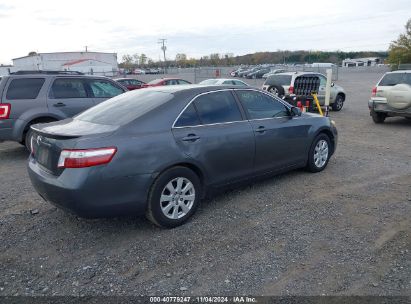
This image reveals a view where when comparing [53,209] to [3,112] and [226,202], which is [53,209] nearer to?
[226,202]

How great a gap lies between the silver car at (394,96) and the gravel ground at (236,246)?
16.7 feet

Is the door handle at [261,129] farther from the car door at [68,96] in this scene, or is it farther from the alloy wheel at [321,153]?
the car door at [68,96]

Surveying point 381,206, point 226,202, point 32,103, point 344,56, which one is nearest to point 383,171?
point 381,206

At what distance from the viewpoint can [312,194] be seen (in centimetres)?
496

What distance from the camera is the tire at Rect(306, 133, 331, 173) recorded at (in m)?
5.74

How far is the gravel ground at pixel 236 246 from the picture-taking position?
3.01 m

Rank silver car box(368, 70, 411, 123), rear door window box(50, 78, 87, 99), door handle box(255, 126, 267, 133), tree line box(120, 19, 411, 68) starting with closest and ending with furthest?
1. door handle box(255, 126, 267, 133)
2. rear door window box(50, 78, 87, 99)
3. silver car box(368, 70, 411, 123)
4. tree line box(120, 19, 411, 68)

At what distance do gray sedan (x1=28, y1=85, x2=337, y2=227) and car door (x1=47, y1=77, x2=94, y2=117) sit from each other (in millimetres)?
3282

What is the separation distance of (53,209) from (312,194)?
346cm

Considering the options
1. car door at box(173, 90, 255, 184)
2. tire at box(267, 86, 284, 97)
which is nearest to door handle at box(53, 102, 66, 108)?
car door at box(173, 90, 255, 184)

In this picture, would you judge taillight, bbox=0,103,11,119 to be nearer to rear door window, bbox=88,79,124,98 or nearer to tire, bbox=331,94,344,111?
rear door window, bbox=88,79,124,98

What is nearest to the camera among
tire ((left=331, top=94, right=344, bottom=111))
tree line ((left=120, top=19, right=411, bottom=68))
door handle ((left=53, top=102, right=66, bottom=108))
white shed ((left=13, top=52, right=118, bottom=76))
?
door handle ((left=53, top=102, right=66, bottom=108))

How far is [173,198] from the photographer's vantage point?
392 cm

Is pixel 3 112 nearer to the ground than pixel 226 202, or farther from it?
farther from it
